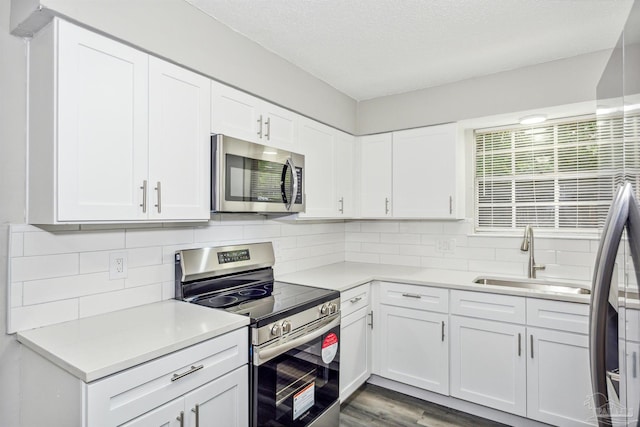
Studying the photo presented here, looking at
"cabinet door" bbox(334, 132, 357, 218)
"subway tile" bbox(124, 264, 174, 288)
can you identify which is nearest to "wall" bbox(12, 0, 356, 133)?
"cabinet door" bbox(334, 132, 357, 218)

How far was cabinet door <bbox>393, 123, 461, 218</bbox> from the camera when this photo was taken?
272cm

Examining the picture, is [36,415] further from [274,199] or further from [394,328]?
[394,328]

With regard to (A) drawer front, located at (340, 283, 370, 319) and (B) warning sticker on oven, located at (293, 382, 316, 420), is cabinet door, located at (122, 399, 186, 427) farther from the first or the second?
(A) drawer front, located at (340, 283, 370, 319)

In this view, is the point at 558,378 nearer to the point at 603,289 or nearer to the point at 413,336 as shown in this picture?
the point at 413,336

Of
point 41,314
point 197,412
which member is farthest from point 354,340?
point 41,314

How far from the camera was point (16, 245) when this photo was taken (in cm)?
141

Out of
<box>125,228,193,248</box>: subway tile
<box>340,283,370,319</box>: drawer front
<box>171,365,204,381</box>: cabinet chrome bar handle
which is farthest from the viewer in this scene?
<box>340,283,370,319</box>: drawer front

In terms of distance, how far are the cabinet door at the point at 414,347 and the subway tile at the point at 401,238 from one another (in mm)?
760

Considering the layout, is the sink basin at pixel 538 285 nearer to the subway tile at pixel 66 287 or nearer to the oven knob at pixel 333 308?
the oven knob at pixel 333 308

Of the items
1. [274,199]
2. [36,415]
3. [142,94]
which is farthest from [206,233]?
[36,415]

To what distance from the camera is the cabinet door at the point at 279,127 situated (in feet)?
7.18

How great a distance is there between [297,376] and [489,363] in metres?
1.30

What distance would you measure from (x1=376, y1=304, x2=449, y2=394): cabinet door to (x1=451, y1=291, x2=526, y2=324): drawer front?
0.47 feet

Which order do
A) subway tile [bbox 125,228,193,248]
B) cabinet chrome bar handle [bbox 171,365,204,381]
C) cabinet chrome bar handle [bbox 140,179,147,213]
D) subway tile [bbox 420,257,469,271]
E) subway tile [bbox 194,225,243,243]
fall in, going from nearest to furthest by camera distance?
cabinet chrome bar handle [bbox 171,365,204,381]
cabinet chrome bar handle [bbox 140,179,147,213]
subway tile [bbox 125,228,193,248]
subway tile [bbox 194,225,243,243]
subway tile [bbox 420,257,469,271]
